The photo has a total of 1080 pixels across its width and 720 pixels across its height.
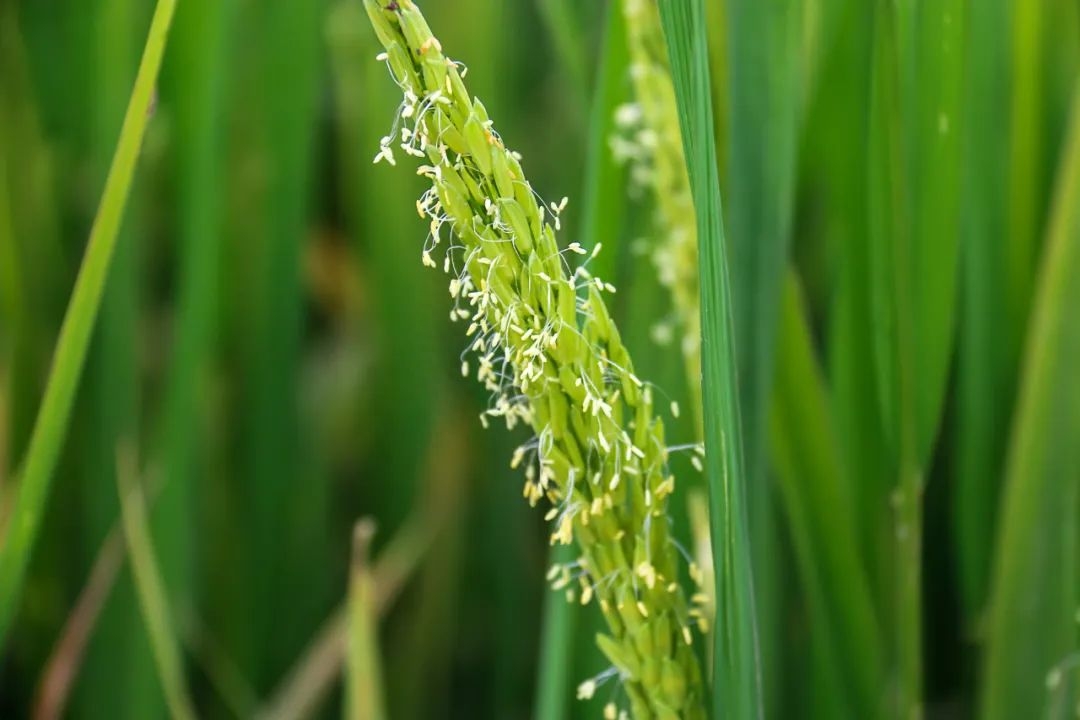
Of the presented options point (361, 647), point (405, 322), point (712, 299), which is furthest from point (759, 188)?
point (405, 322)

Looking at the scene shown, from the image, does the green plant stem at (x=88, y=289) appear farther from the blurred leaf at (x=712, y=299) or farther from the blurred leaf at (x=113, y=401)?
the blurred leaf at (x=113, y=401)

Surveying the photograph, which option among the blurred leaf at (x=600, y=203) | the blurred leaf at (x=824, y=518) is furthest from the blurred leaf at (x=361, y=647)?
the blurred leaf at (x=824, y=518)

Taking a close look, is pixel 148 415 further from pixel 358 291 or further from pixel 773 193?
pixel 773 193

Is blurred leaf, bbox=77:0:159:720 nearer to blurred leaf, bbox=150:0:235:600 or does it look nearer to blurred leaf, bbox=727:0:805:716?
blurred leaf, bbox=150:0:235:600

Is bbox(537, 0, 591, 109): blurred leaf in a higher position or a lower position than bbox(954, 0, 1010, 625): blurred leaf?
higher

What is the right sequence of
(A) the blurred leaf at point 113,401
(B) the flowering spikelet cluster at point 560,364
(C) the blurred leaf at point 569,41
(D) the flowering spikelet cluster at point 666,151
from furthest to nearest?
(A) the blurred leaf at point 113,401 < (C) the blurred leaf at point 569,41 < (D) the flowering spikelet cluster at point 666,151 < (B) the flowering spikelet cluster at point 560,364

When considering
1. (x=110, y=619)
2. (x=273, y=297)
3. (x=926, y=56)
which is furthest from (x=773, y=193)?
(x=110, y=619)

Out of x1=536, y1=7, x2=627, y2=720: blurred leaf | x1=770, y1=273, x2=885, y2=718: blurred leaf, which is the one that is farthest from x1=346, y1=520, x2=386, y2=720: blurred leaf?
x1=770, y1=273, x2=885, y2=718: blurred leaf
